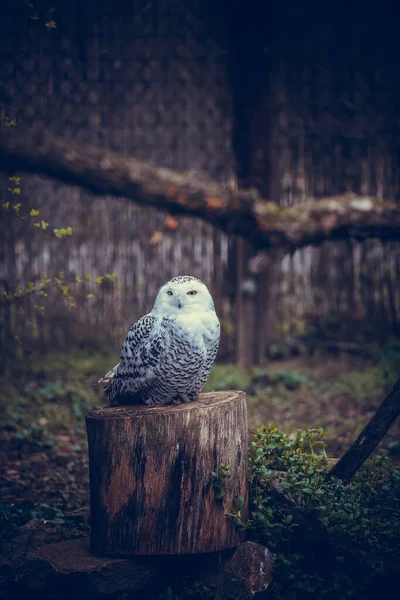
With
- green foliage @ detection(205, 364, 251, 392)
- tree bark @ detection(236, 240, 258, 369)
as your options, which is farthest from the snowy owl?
tree bark @ detection(236, 240, 258, 369)

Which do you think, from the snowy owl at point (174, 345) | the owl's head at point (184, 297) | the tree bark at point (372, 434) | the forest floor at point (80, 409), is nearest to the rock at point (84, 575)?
the forest floor at point (80, 409)

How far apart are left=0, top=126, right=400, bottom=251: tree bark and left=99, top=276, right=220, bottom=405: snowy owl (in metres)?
2.34

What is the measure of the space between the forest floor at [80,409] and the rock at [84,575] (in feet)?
1.53

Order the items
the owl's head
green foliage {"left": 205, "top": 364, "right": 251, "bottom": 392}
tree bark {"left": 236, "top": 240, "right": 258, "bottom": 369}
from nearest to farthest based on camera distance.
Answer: the owl's head
green foliage {"left": 205, "top": 364, "right": 251, "bottom": 392}
tree bark {"left": 236, "top": 240, "right": 258, "bottom": 369}

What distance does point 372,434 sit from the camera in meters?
→ 2.85

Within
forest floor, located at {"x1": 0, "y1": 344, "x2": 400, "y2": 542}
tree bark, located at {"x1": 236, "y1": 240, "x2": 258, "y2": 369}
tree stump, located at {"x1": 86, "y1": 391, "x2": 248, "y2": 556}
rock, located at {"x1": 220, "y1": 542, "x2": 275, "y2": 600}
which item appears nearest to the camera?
rock, located at {"x1": 220, "y1": 542, "x2": 275, "y2": 600}

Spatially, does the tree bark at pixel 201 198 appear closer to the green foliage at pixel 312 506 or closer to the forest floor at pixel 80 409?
the forest floor at pixel 80 409

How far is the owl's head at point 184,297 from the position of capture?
9.36 ft

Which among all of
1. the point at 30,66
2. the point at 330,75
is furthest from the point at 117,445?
the point at 330,75

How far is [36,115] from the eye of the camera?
17.1ft

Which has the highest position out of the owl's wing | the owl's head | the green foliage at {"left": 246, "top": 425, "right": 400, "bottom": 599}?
the owl's head

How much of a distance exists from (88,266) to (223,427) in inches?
150

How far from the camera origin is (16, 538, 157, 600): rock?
8.96ft

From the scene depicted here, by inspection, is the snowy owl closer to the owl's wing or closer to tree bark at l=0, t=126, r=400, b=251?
the owl's wing
